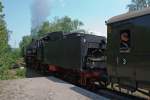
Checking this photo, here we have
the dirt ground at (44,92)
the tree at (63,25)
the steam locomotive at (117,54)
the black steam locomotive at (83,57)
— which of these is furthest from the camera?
the tree at (63,25)

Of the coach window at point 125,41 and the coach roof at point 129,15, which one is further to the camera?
the coach window at point 125,41

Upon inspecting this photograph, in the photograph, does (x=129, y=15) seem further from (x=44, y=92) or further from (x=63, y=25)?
(x=63, y=25)

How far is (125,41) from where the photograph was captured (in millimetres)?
11891

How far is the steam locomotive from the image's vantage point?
10.7 m

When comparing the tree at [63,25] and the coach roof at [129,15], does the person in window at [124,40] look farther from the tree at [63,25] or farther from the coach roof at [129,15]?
the tree at [63,25]

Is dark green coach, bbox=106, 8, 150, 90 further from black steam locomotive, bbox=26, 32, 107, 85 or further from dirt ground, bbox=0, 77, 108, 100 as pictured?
black steam locomotive, bbox=26, 32, 107, 85

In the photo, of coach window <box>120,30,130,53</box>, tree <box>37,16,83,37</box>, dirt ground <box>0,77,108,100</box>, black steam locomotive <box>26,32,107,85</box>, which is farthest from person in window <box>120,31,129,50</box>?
tree <box>37,16,83,37</box>

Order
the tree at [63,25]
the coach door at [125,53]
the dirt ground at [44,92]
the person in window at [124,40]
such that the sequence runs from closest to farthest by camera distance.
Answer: the coach door at [125,53], the dirt ground at [44,92], the person in window at [124,40], the tree at [63,25]

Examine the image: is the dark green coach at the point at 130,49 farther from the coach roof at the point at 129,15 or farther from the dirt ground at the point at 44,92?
the dirt ground at the point at 44,92

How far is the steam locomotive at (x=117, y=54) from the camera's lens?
1069cm

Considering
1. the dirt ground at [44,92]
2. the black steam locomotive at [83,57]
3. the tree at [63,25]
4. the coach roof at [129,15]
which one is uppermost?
the tree at [63,25]

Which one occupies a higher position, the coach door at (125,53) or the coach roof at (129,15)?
the coach roof at (129,15)

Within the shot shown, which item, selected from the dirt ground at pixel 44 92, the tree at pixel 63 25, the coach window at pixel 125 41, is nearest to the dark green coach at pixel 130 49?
the coach window at pixel 125 41

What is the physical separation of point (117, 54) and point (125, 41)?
599 mm
